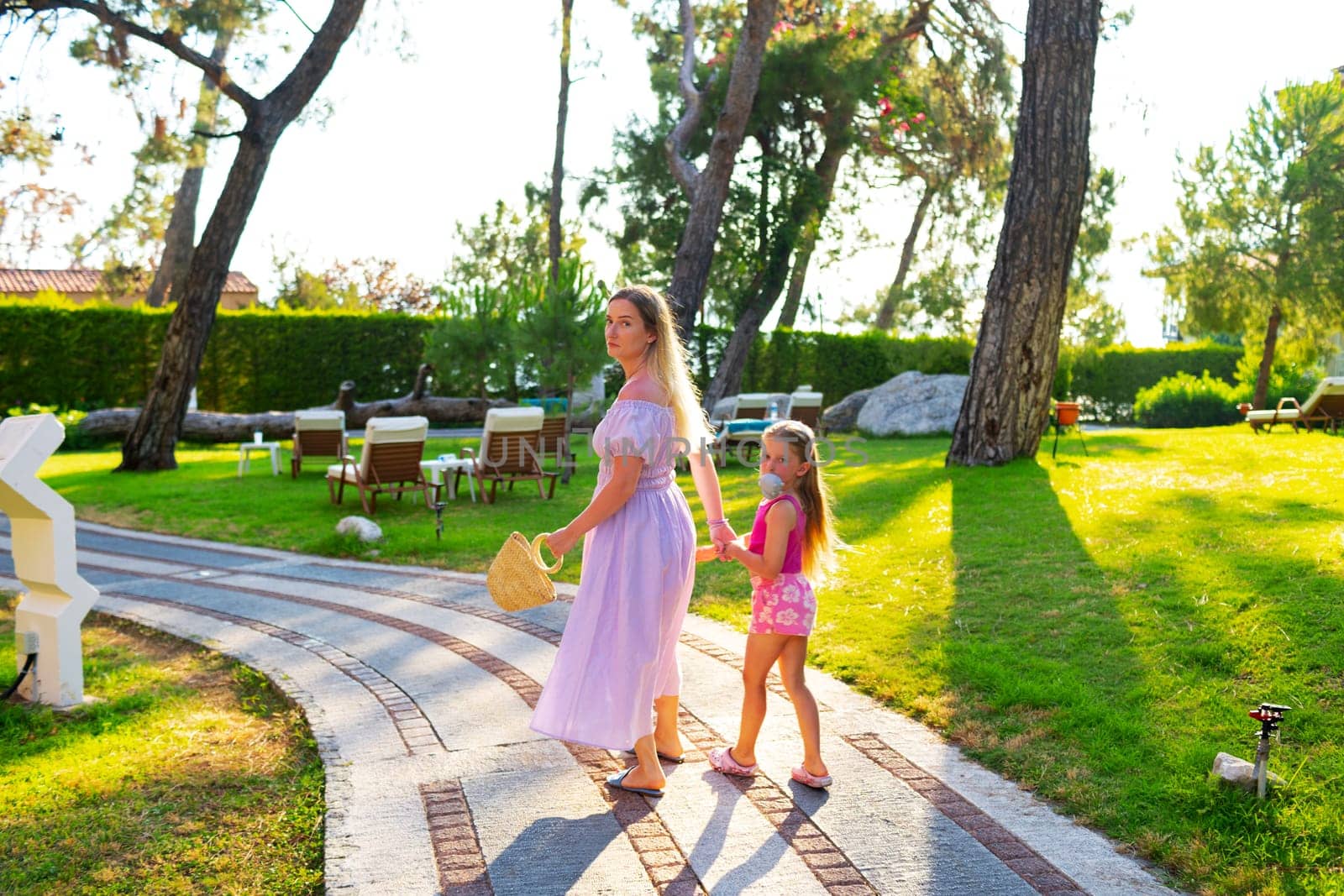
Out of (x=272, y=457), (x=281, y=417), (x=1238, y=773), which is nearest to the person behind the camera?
(x=1238, y=773)

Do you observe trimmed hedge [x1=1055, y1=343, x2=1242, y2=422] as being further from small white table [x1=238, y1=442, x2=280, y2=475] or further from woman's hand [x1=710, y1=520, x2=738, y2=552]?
woman's hand [x1=710, y1=520, x2=738, y2=552]

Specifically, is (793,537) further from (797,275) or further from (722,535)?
(797,275)

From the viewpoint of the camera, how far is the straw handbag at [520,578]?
377 centimetres

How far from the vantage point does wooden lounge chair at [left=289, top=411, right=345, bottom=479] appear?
14516 millimetres

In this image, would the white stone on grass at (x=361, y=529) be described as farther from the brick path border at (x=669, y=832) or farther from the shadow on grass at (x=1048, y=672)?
the shadow on grass at (x=1048, y=672)

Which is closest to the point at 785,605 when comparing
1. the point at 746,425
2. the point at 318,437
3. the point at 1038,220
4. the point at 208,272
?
the point at 1038,220

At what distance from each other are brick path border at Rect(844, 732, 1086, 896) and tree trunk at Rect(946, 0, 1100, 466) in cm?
774

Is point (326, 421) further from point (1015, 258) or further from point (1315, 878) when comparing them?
point (1315, 878)

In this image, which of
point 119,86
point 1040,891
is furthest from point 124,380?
point 1040,891

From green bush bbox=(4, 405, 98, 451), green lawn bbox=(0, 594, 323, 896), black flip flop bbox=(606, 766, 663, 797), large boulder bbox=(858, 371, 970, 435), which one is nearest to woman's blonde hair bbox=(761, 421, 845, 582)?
black flip flop bbox=(606, 766, 663, 797)

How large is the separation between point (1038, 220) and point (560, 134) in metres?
11.3

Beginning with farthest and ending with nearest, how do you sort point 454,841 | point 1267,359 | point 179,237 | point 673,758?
point 179,237, point 1267,359, point 673,758, point 454,841

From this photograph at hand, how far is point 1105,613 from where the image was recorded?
19.5ft

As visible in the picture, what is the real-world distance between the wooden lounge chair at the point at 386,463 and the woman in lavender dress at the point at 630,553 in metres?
8.10
